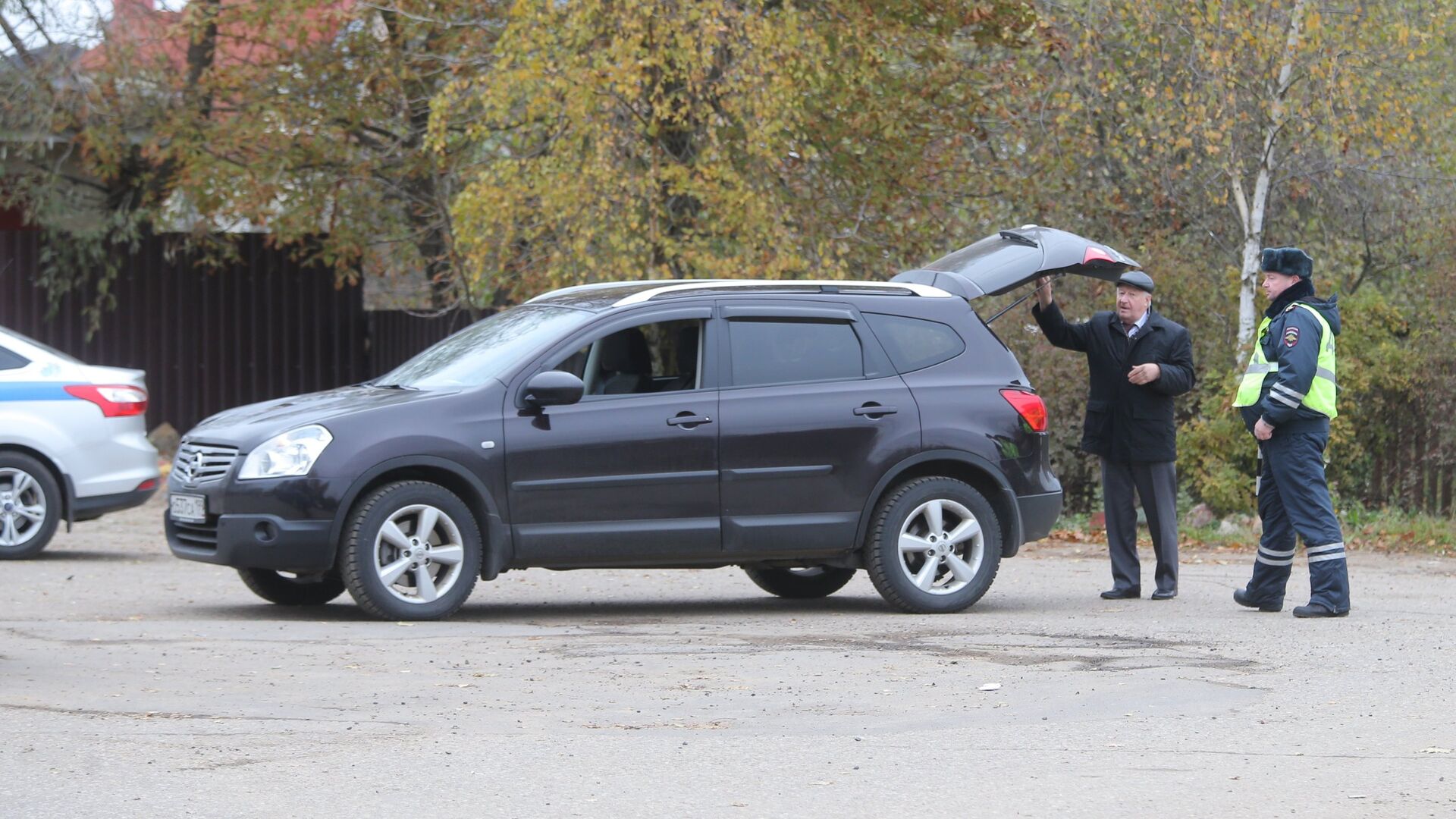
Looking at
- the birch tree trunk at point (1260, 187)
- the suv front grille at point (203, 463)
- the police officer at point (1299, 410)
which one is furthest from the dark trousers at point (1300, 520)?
the birch tree trunk at point (1260, 187)

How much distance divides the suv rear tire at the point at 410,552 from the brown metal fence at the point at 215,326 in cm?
1346

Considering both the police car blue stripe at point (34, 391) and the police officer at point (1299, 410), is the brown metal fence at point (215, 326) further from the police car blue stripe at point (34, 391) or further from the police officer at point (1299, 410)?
the police officer at point (1299, 410)

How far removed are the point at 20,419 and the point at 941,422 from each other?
252 inches

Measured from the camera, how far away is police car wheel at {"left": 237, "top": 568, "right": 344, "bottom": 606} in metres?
10.3

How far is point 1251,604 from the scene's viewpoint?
1035cm

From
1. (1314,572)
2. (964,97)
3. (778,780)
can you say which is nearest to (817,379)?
(1314,572)

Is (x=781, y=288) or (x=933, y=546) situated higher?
(x=781, y=288)

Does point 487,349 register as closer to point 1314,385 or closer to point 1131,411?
point 1131,411

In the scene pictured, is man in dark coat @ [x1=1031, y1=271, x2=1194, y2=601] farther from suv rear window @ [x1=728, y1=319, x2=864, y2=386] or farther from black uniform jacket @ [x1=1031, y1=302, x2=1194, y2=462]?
suv rear window @ [x1=728, y1=319, x2=864, y2=386]

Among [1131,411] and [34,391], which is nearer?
[1131,411]

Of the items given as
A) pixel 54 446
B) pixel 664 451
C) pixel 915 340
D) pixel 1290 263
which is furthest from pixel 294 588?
pixel 1290 263

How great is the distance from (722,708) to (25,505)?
7435 mm

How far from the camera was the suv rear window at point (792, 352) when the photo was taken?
393 inches

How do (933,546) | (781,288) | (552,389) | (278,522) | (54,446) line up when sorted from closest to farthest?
(278,522) < (552,389) < (933,546) < (781,288) < (54,446)
